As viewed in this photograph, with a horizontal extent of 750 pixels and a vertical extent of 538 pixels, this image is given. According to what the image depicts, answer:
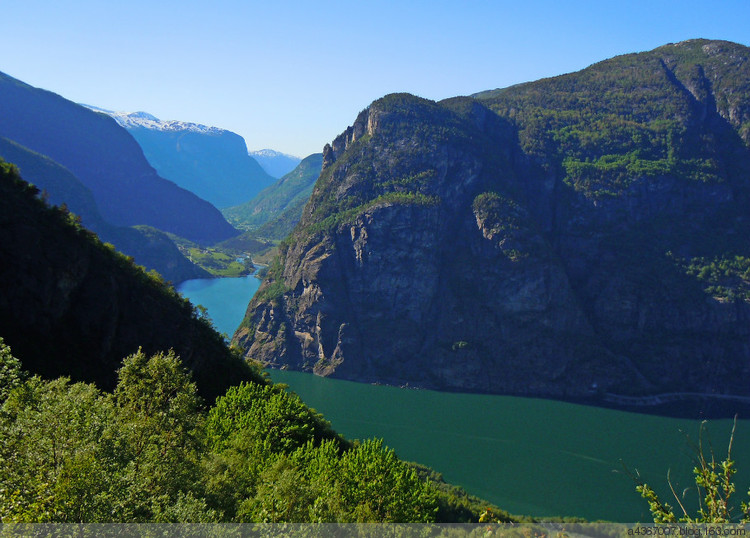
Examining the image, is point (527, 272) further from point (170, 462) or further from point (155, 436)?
point (170, 462)

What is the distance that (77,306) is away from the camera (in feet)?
203

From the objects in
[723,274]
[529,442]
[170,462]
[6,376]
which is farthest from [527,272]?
[6,376]

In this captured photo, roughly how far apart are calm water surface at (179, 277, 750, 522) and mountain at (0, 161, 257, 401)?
2136 inches

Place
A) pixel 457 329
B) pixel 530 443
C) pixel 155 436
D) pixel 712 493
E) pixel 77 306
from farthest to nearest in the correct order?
1. pixel 457 329
2. pixel 530 443
3. pixel 77 306
4. pixel 155 436
5. pixel 712 493

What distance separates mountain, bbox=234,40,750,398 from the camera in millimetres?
161125

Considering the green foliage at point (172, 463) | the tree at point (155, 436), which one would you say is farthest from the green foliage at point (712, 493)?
the tree at point (155, 436)

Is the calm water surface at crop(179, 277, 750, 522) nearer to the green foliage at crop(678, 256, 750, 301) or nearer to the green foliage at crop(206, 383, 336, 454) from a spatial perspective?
the green foliage at crop(678, 256, 750, 301)

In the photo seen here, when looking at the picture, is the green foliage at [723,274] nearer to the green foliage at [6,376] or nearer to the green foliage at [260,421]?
the green foliage at [260,421]

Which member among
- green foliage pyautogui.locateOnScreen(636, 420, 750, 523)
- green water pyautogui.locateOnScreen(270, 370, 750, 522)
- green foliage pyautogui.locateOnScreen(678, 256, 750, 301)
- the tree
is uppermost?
green foliage pyautogui.locateOnScreen(636, 420, 750, 523)

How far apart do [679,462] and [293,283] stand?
414 ft

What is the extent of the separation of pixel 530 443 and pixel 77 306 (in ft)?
316

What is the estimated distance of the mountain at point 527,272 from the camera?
161125 mm

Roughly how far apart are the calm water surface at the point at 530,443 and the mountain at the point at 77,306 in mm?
54258

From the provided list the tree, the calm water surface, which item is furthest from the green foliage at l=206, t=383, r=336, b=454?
the calm water surface
